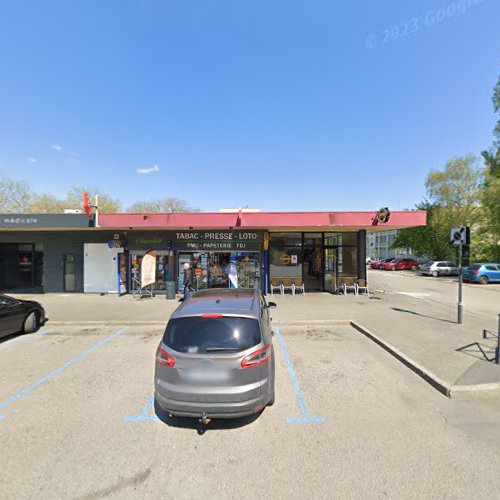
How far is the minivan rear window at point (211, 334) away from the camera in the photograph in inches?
128

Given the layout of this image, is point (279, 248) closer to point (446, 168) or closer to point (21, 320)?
point (21, 320)

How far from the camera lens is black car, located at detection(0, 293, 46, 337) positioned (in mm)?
6457

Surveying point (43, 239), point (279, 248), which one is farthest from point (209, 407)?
point (43, 239)

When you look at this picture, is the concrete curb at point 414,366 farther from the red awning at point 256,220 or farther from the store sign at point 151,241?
the store sign at point 151,241

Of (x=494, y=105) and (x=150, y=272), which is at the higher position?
(x=494, y=105)

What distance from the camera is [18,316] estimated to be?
684cm

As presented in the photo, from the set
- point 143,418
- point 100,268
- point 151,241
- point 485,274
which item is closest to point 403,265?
point 485,274

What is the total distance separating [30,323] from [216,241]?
25.8ft

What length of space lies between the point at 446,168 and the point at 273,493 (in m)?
38.3

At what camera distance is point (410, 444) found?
310cm

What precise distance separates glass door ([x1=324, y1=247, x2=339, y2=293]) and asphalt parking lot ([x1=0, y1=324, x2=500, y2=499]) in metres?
9.00

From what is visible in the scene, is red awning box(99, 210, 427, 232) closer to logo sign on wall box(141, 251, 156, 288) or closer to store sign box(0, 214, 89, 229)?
store sign box(0, 214, 89, 229)

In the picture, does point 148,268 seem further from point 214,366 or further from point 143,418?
point 214,366

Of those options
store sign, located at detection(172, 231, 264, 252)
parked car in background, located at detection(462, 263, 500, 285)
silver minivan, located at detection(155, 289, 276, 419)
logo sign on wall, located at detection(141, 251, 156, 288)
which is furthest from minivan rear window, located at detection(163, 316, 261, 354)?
parked car in background, located at detection(462, 263, 500, 285)
